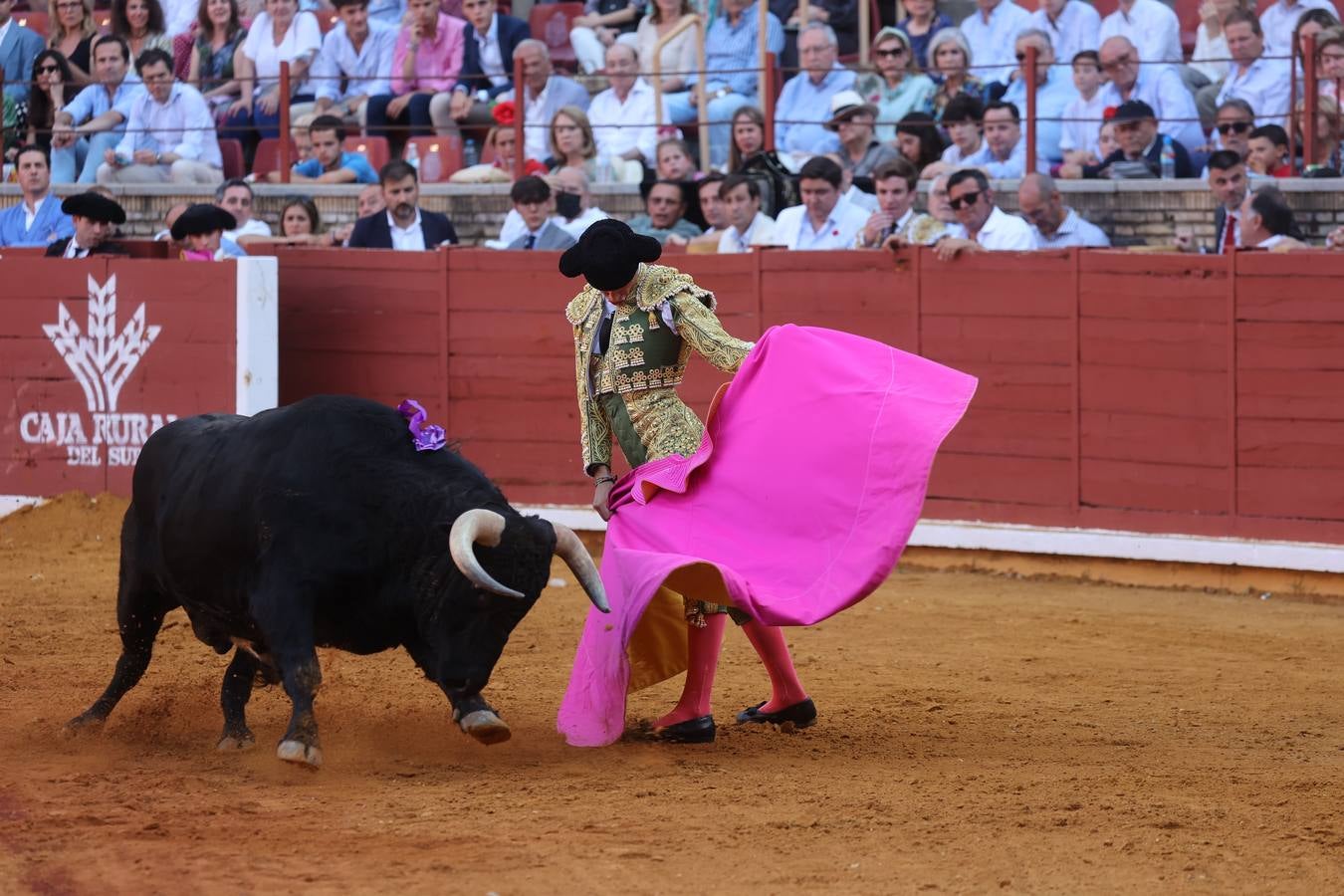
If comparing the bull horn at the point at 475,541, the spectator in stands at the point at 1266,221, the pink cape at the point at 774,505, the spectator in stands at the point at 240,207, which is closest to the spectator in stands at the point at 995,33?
the spectator in stands at the point at 1266,221

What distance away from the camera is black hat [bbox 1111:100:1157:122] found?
8.42m

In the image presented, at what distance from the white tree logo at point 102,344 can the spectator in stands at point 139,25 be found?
3.07 meters

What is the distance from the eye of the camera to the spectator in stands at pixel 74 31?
1166 cm

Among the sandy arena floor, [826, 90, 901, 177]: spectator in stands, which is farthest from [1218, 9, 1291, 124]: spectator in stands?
the sandy arena floor

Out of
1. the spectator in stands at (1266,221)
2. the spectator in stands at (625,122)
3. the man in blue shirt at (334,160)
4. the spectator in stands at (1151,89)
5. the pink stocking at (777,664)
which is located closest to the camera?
the pink stocking at (777,664)

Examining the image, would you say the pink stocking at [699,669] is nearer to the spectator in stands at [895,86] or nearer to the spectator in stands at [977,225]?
the spectator in stands at [977,225]

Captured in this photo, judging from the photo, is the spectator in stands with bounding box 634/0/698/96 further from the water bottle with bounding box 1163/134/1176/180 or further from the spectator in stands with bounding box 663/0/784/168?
the water bottle with bounding box 1163/134/1176/180

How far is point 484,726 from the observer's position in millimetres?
4188

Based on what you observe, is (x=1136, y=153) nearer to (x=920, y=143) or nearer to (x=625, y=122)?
(x=920, y=143)

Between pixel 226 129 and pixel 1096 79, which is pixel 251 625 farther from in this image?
pixel 226 129

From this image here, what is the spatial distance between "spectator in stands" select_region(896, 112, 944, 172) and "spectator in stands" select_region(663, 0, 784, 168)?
3.73 feet

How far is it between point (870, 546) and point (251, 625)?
1.43m

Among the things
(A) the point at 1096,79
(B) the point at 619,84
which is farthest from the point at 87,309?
(A) the point at 1096,79

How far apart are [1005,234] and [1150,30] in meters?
1.85
